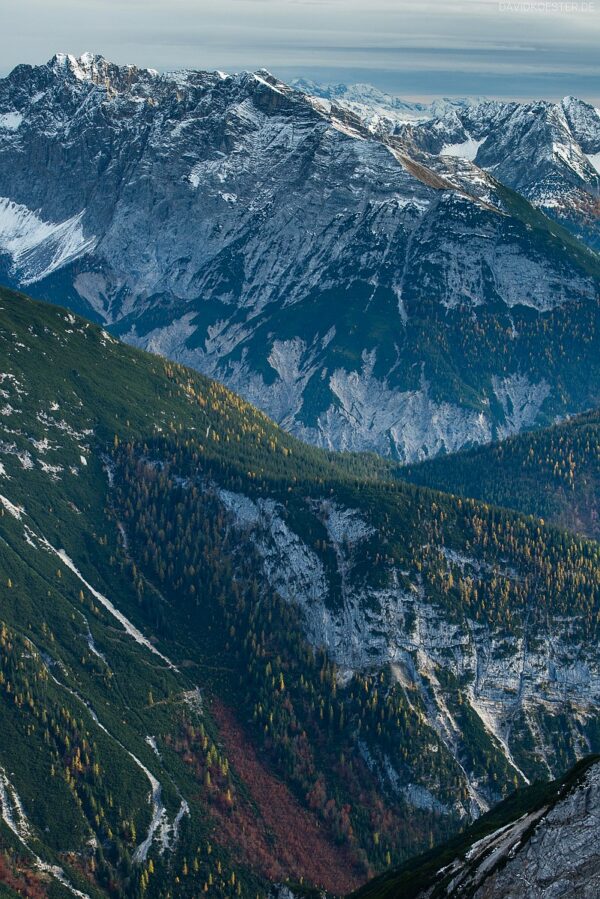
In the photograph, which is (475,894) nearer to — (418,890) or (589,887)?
(589,887)

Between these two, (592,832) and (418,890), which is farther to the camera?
(418,890)

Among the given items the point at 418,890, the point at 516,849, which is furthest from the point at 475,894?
the point at 418,890

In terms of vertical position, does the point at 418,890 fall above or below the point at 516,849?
below

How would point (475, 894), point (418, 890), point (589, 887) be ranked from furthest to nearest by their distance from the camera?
point (418, 890) < point (475, 894) < point (589, 887)

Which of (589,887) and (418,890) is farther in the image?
(418,890)

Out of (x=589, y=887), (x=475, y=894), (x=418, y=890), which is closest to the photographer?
(x=589, y=887)

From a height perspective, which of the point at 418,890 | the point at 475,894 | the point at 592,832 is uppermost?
the point at 592,832

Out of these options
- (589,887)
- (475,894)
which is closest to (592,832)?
(589,887)

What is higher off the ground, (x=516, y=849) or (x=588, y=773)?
(x=588, y=773)

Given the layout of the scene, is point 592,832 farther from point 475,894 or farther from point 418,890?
point 418,890
